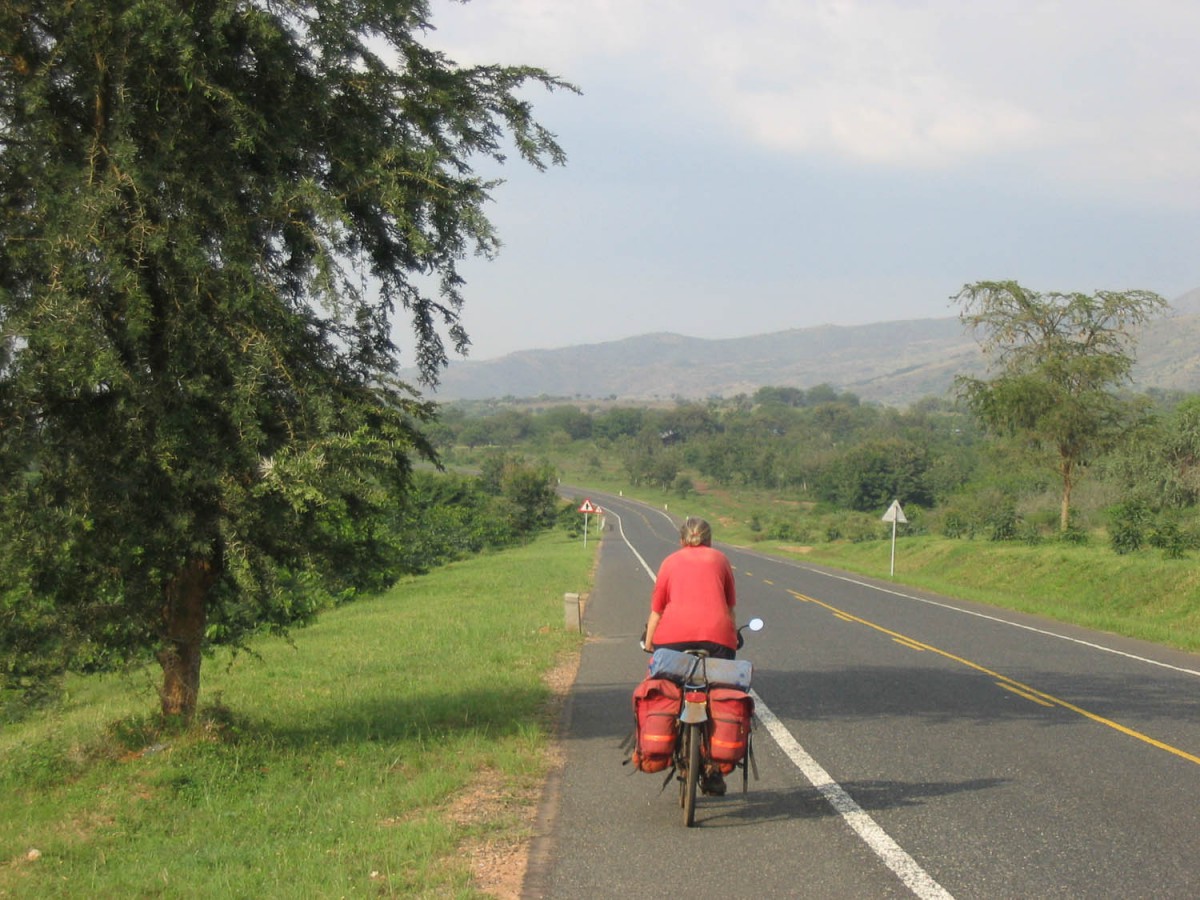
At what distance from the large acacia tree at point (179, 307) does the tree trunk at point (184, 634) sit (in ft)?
0.07

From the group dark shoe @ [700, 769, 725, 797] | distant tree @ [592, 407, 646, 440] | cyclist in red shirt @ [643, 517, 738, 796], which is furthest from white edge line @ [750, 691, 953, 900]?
distant tree @ [592, 407, 646, 440]

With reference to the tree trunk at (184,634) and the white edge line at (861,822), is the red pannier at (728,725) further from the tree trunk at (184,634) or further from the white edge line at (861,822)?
the tree trunk at (184,634)

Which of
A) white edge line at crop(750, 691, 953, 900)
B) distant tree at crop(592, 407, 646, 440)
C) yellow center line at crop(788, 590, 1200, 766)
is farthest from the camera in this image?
distant tree at crop(592, 407, 646, 440)

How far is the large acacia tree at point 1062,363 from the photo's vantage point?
3641cm

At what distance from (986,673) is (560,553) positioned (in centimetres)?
3726

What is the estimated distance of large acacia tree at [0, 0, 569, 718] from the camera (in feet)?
26.2

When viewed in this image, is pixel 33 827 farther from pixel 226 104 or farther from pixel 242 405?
pixel 226 104

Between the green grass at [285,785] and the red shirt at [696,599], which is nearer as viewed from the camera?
the green grass at [285,785]

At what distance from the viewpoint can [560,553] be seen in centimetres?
5025

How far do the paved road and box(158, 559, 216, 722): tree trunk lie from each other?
10.8 feet

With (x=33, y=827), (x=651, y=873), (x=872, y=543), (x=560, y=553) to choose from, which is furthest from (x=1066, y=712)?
(x=872, y=543)

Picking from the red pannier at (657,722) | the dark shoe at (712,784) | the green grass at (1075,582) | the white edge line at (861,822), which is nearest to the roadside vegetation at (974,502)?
the green grass at (1075,582)

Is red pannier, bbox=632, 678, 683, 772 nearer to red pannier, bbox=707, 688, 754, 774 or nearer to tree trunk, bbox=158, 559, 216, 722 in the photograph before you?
red pannier, bbox=707, 688, 754, 774

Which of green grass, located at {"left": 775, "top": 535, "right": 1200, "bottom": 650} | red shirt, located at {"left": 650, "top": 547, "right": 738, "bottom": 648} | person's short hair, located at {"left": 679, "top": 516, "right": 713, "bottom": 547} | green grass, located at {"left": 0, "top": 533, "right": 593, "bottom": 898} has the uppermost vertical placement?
person's short hair, located at {"left": 679, "top": 516, "right": 713, "bottom": 547}
